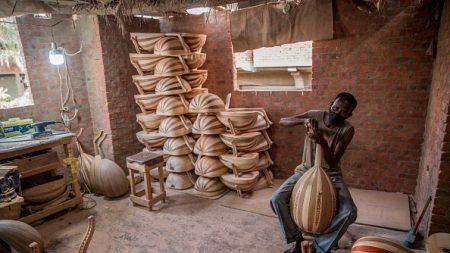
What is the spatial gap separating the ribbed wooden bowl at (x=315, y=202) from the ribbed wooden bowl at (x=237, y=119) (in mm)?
1401

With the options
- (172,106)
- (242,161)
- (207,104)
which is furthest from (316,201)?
(172,106)

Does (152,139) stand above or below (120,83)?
below

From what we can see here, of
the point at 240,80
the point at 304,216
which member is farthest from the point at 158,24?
the point at 240,80

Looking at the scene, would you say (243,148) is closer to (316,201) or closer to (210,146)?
(210,146)

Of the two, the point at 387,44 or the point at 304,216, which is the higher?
the point at 387,44

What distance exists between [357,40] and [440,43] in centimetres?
88

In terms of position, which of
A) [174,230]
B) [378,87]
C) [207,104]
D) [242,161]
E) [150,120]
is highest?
[378,87]

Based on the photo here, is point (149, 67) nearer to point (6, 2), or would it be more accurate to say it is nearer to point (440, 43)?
point (6, 2)

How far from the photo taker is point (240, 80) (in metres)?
9.03

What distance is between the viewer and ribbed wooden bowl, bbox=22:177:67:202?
11.0 feet

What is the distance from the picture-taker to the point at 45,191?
345 centimetres

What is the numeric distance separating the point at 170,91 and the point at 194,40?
0.83 meters

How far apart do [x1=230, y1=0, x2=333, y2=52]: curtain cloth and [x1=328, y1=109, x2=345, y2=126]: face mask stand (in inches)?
58.0

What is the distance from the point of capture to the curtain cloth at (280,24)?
3.68 metres
